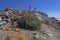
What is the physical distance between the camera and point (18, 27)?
765 inches

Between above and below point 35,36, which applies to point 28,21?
above

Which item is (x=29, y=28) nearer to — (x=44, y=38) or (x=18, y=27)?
(x=18, y=27)

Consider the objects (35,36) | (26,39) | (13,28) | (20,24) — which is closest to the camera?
(26,39)

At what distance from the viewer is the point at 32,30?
18.7 metres

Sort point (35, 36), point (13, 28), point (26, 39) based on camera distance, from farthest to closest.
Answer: point (13, 28)
point (35, 36)
point (26, 39)

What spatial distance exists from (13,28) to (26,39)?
426cm

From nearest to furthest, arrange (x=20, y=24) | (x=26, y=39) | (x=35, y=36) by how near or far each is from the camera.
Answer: (x=26, y=39)
(x=35, y=36)
(x=20, y=24)

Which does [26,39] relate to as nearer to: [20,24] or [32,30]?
[32,30]

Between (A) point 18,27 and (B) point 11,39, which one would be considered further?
(A) point 18,27

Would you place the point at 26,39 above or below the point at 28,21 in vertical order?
below

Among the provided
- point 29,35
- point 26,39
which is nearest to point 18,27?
point 29,35

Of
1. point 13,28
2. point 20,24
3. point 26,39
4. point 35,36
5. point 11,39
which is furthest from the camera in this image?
point 20,24

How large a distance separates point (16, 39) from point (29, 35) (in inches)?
102

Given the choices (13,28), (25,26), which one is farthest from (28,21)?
(13,28)
